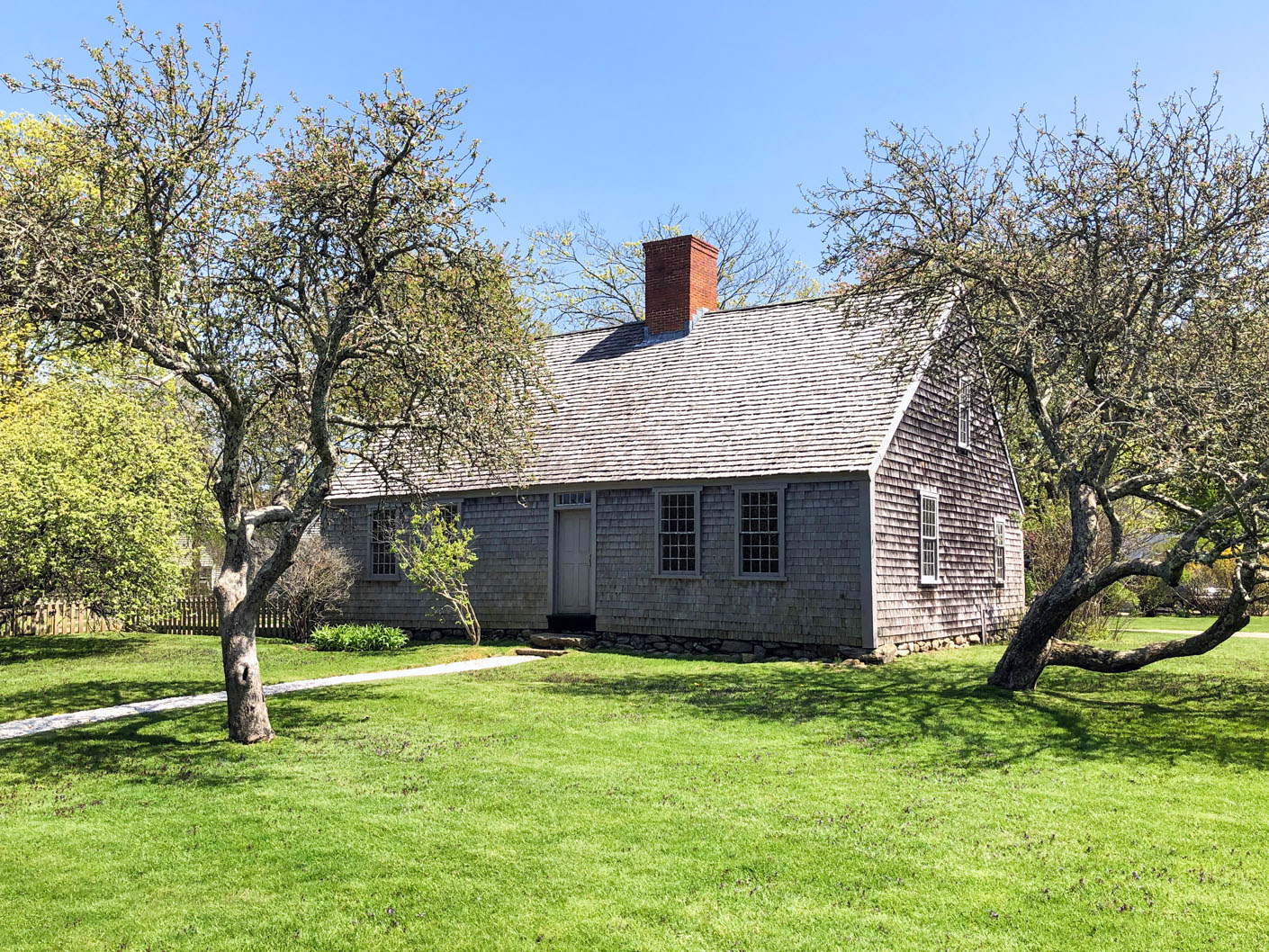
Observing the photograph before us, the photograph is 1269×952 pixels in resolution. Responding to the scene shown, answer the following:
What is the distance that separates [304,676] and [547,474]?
6809mm

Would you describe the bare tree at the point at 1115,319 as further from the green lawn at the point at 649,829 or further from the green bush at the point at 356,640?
the green bush at the point at 356,640

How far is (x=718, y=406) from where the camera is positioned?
2009 cm

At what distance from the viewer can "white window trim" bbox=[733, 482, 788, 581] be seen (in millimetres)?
17844

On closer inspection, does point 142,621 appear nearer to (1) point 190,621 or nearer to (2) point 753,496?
(1) point 190,621

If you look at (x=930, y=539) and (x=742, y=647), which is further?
(x=930, y=539)

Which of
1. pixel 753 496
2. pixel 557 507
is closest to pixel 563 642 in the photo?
pixel 557 507

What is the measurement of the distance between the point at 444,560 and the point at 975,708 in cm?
1054

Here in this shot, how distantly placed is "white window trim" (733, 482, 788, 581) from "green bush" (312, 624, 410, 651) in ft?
23.0

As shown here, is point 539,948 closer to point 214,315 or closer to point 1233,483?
point 214,315

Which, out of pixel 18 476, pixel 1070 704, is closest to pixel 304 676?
pixel 18 476

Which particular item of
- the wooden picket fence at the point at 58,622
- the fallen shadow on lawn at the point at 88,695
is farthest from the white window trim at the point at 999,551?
the wooden picket fence at the point at 58,622

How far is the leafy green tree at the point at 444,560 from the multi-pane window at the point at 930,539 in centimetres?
856

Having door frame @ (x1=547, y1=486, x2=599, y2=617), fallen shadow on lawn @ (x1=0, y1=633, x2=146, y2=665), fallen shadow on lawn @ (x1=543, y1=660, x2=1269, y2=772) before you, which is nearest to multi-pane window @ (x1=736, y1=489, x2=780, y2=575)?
fallen shadow on lawn @ (x1=543, y1=660, x2=1269, y2=772)

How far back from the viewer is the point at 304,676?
15516 mm
